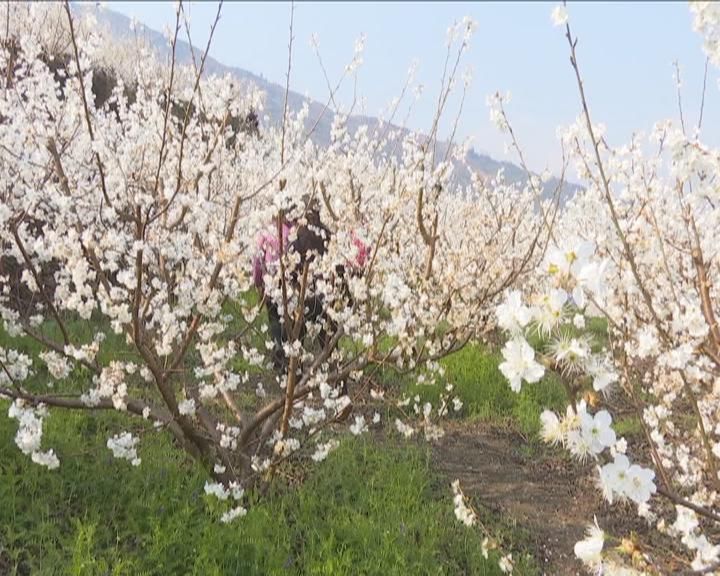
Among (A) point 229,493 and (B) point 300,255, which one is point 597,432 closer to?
(A) point 229,493

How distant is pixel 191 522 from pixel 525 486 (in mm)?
2722

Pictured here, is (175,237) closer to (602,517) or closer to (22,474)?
(22,474)

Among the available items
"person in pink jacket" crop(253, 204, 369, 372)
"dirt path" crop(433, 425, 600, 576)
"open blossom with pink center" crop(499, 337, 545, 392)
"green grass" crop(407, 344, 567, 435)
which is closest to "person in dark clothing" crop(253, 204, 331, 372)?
"person in pink jacket" crop(253, 204, 369, 372)

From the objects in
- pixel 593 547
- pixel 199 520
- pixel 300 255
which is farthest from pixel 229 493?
pixel 593 547

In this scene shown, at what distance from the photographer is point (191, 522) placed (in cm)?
385

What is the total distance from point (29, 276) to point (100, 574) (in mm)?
1723

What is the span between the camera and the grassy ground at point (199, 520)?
11.6ft

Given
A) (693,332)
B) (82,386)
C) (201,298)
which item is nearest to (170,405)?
(201,298)

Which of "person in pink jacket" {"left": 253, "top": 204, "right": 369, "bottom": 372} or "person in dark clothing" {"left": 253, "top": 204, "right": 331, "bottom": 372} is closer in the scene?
"person in pink jacket" {"left": 253, "top": 204, "right": 369, "bottom": 372}

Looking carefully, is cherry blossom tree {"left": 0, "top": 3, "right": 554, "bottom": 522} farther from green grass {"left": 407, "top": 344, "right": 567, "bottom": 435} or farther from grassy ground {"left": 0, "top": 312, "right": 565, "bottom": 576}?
green grass {"left": 407, "top": 344, "right": 567, "bottom": 435}

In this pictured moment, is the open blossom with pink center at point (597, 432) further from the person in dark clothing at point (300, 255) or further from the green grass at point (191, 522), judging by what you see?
the person in dark clothing at point (300, 255)

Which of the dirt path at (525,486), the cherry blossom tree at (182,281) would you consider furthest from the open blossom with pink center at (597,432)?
the dirt path at (525,486)

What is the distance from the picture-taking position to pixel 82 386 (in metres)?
5.65

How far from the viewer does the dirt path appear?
457cm
